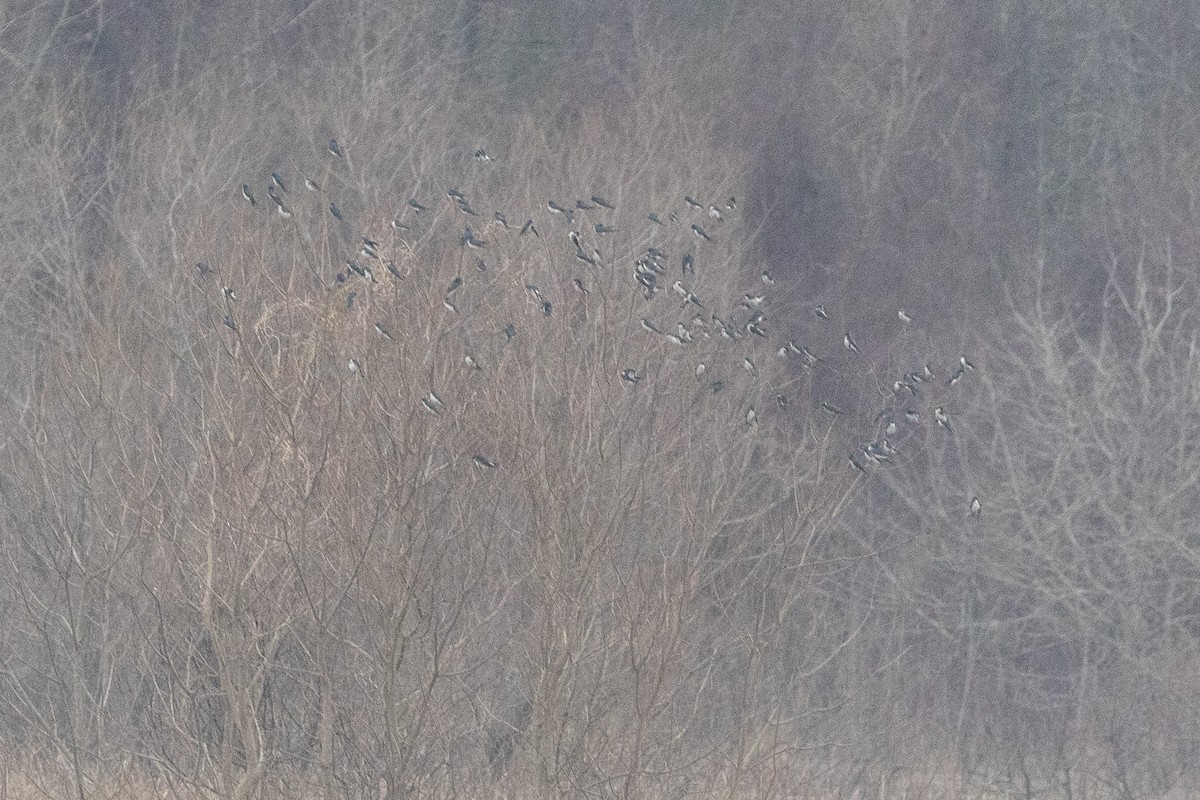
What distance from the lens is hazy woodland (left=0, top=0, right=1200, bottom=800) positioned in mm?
10805

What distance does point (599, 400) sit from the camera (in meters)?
11.2

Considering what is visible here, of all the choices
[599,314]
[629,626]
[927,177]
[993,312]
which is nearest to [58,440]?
[599,314]

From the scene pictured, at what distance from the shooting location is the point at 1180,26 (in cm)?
2689

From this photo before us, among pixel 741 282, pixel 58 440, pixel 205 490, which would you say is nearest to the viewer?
pixel 205 490

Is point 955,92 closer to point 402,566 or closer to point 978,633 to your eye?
point 978,633

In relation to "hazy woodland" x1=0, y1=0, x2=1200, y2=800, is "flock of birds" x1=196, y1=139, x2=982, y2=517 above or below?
above

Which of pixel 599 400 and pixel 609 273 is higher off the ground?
pixel 599 400

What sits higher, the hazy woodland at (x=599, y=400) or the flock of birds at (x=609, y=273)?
the flock of birds at (x=609, y=273)

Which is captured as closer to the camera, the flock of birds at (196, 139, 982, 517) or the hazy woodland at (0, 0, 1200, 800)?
the flock of birds at (196, 139, 982, 517)

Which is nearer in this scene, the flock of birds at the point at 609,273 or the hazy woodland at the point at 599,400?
the flock of birds at the point at 609,273

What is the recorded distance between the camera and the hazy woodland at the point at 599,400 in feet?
35.4

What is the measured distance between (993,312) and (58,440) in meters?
14.3

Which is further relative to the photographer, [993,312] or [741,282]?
[993,312]

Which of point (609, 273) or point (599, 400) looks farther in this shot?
point (609, 273)
